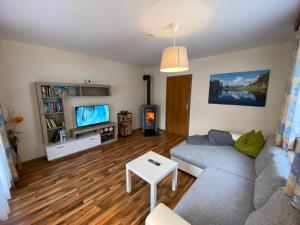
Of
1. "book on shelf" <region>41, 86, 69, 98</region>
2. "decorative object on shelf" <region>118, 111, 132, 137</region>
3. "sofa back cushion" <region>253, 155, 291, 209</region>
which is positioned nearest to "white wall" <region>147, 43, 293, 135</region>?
"sofa back cushion" <region>253, 155, 291, 209</region>

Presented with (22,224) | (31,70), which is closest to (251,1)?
(22,224)

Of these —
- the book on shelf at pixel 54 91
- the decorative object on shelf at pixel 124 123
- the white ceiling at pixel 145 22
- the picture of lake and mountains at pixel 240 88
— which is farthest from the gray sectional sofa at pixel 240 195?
the book on shelf at pixel 54 91

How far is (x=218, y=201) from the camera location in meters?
1.26

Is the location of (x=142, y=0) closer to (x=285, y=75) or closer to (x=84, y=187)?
(x=84, y=187)

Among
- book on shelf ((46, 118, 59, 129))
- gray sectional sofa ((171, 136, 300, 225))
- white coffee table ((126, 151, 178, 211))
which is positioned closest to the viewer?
gray sectional sofa ((171, 136, 300, 225))

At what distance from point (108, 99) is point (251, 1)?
3503mm

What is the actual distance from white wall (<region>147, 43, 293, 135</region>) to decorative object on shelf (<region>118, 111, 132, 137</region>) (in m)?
1.86

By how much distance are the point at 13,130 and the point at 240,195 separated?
12.2 ft

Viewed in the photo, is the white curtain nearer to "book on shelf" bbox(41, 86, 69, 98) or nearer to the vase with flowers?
the vase with flowers

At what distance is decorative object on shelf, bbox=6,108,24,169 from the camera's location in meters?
2.29

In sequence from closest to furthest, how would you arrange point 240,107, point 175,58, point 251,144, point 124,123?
1. point 175,58
2. point 251,144
3. point 240,107
4. point 124,123

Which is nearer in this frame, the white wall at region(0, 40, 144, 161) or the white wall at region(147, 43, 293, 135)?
the white wall at region(0, 40, 144, 161)

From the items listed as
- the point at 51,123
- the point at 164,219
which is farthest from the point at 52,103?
the point at 164,219

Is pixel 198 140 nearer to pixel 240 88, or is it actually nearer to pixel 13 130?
pixel 240 88
